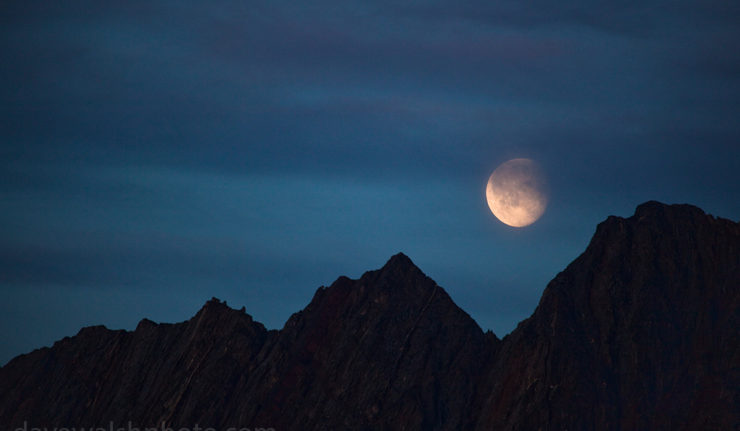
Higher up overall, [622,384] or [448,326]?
[448,326]

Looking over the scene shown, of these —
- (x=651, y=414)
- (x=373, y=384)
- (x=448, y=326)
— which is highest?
(x=448, y=326)

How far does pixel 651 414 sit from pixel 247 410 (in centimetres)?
3464

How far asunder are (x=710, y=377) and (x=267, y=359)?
3866cm

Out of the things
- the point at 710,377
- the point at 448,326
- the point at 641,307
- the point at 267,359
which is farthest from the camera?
the point at 267,359

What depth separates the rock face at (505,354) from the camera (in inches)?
2534

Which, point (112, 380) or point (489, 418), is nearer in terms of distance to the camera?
point (489, 418)

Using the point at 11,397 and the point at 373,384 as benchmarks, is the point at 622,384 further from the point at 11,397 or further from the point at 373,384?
the point at 11,397

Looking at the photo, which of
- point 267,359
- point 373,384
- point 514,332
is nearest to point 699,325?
point 514,332

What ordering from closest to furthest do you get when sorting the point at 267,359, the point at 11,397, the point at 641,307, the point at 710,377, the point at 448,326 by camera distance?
the point at 710,377 → the point at 641,307 → the point at 448,326 → the point at 267,359 → the point at 11,397

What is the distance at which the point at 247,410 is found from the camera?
82438 mm

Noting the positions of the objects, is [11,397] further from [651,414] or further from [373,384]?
[651,414]

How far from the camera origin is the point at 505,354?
7162 centimetres

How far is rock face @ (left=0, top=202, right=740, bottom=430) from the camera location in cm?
6438

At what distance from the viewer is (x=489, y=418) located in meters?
67.8
